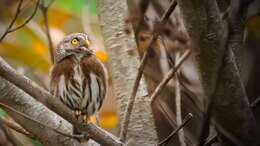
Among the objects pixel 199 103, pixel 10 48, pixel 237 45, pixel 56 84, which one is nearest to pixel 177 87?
pixel 199 103

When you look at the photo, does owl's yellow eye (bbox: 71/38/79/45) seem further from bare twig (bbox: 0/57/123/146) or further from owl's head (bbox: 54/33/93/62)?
bare twig (bbox: 0/57/123/146)

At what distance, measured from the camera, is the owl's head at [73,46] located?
145 inches

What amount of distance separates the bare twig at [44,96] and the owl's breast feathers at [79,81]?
20.5 inches

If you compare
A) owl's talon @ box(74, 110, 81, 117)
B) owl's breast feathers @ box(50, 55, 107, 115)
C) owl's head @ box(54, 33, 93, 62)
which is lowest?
owl's talon @ box(74, 110, 81, 117)

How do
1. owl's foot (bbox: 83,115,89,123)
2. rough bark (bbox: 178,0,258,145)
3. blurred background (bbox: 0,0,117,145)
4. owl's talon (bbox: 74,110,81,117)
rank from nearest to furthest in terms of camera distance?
1. rough bark (bbox: 178,0,258,145)
2. owl's foot (bbox: 83,115,89,123)
3. owl's talon (bbox: 74,110,81,117)
4. blurred background (bbox: 0,0,117,145)

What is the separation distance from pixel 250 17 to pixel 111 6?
2.91ft

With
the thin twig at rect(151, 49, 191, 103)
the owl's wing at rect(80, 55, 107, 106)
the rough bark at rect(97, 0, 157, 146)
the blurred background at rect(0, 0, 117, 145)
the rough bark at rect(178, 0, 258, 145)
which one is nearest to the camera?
the rough bark at rect(178, 0, 258, 145)

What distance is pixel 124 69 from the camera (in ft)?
13.6

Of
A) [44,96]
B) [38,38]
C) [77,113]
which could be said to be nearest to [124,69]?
[77,113]

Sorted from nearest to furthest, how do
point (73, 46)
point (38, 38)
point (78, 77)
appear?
point (78, 77), point (73, 46), point (38, 38)

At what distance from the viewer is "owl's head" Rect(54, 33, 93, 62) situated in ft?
12.1

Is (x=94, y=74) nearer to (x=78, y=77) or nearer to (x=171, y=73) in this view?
(x=78, y=77)

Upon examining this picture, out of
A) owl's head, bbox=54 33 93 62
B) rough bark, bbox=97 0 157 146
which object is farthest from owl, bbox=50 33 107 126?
rough bark, bbox=97 0 157 146

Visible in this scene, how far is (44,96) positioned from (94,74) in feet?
2.39
